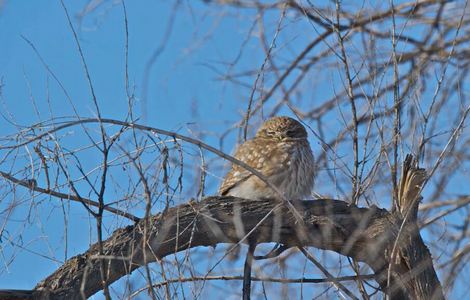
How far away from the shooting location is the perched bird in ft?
24.3

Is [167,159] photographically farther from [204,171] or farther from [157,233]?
[157,233]

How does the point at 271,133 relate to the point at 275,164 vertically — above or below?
above

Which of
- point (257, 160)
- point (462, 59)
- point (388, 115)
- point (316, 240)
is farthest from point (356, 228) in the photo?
point (462, 59)

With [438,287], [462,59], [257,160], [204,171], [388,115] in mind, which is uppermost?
[462,59]

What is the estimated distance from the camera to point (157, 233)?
5711 millimetres

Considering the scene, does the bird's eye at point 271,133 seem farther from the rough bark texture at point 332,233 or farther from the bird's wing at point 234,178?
the rough bark texture at point 332,233

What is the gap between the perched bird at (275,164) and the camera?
7422mm

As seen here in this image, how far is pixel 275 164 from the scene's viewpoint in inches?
301

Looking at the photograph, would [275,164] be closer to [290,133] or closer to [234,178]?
[234,178]

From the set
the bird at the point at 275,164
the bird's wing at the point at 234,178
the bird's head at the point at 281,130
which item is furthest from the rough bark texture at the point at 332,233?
the bird's head at the point at 281,130

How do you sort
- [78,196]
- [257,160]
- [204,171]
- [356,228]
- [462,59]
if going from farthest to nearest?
1. [462,59]
2. [257,160]
3. [356,228]
4. [204,171]
5. [78,196]

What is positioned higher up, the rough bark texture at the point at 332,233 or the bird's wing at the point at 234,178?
the bird's wing at the point at 234,178

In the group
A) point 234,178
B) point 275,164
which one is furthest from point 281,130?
point 234,178

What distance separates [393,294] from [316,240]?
21.7 inches
